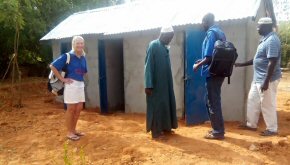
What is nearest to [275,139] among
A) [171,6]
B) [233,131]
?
[233,131]

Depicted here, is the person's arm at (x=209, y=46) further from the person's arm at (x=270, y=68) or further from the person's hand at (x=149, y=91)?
the person's arm at (x=270, y=68)

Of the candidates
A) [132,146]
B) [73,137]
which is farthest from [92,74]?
[132,146]

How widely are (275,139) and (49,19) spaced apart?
1343cm

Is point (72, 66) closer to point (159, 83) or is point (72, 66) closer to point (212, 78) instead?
point (159, 83)

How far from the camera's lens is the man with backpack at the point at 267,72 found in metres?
5.58

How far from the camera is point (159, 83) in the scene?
5629 millimetres

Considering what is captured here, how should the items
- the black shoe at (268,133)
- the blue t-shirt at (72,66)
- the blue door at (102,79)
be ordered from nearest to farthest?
the blue t-shirt at (72,66)
the black shoe at (268,133)
the blue door at (102,79)

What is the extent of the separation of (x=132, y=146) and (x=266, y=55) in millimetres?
2680

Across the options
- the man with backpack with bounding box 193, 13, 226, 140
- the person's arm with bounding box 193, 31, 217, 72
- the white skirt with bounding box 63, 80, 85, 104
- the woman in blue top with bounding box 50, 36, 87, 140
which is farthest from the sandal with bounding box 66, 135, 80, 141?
the person's arm with bounding box 193, 31, 217, 72

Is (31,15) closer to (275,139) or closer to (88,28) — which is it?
(88,28)

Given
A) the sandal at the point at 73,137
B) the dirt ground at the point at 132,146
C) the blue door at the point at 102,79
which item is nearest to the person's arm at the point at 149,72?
the dirt ground at the point at 132,146

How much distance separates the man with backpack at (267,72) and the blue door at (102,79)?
488cm

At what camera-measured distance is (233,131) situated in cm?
629

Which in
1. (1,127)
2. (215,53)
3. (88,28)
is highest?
(88,28)
